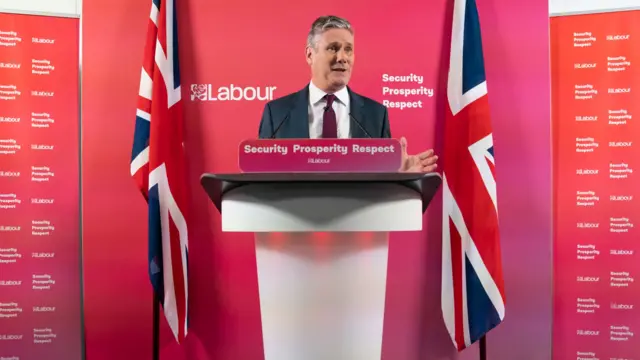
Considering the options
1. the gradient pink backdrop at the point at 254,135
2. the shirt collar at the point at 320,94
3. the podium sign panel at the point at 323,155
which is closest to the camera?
the podium sign panel at the point at 323,155

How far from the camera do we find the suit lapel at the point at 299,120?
2.41 metres

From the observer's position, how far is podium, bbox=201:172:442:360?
3.34ft

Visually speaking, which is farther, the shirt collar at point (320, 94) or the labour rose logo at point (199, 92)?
the labour rose logo at point (199, 92)

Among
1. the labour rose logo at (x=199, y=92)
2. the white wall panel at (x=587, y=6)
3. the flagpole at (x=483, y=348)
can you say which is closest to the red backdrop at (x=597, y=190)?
the white wall panel at (x=587, y=6)

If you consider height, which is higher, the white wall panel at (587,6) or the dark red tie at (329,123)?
the white wall panel at (587,6)

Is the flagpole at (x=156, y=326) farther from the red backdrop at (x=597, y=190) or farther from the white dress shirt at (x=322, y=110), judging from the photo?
the red backdrop at (x=597, y=190)

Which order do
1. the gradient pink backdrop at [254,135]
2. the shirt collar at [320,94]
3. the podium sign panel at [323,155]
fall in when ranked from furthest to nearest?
the gradient pink backdrop at [254,135] < the shirt collar at [320,94] < the podium sign panel at [323,155]

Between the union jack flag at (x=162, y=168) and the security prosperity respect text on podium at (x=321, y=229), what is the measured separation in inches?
57.6

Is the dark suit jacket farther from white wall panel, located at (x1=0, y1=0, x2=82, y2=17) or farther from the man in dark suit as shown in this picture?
white wall panel, located at (x1=0, y1=0, x2=82, y2=17)

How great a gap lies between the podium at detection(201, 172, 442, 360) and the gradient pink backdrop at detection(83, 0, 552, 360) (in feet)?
5.11

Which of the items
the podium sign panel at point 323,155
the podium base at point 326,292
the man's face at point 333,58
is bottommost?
the podium base at point 326,292

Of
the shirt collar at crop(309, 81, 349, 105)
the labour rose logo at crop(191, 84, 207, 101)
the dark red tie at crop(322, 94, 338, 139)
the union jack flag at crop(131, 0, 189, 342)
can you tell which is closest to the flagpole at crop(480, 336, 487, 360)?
the dark red tie at crop(322, 94, 338, 139)

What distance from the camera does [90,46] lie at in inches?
104

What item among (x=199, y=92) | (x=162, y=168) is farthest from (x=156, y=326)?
(x=199, y=92)
